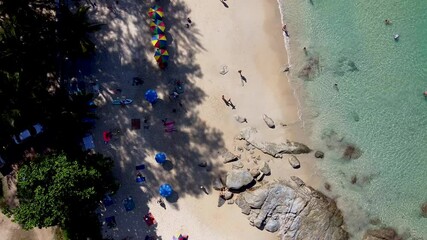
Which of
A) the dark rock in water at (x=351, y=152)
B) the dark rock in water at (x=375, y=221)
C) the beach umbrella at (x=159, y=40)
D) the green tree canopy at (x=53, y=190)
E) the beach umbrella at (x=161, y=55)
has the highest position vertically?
the beach umbrella at (x=159, y=40)

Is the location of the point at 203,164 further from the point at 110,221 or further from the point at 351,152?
the point at 351,152

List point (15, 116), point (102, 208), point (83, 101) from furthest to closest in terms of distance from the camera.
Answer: point (102, 208)
point (83, 101)
point (15, 116)

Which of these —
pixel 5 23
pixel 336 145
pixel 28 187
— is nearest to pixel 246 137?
pixel 336 145

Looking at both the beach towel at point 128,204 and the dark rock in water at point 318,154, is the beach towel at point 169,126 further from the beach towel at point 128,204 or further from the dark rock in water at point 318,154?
the dark rock in water at point 318,154

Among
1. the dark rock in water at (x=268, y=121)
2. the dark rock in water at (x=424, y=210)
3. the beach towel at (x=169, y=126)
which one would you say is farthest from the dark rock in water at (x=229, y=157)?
the dark rock in water at (x=424, y=210)

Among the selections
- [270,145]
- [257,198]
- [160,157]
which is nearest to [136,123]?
[160,157]

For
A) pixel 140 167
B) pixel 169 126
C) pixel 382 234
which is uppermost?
pixel 169 126

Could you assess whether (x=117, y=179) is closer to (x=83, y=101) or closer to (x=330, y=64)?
(x=83, y=101)
